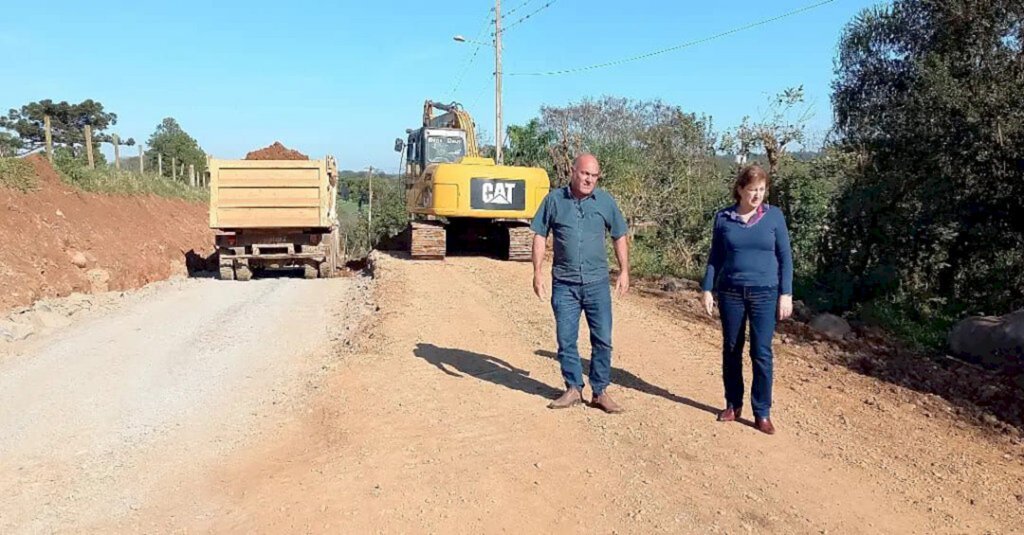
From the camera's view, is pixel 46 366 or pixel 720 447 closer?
pixel 720 447

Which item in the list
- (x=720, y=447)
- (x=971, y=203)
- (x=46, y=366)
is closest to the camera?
(x=720, y=447)

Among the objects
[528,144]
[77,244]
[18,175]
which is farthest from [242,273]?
[528,144]

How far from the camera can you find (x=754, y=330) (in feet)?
16.4

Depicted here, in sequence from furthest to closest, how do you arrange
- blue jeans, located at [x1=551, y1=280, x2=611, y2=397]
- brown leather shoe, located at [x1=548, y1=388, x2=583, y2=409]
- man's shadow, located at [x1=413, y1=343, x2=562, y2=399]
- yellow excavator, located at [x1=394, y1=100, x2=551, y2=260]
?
yellow excavator, located at [x1=394, y1=100, x2=551, y2=260], man's shadow, located at [x1=413, y1=343, x2=562, y2=399], brown leather shoe, located at [x1=548, y1=388, x2=583, y2=409], blue jeans, located at [x1=551, y1=280, x2=611, y2=397]

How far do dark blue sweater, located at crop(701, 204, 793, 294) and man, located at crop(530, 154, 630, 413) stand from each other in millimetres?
734

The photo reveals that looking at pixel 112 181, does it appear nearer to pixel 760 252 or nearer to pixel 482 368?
pixel 482 368

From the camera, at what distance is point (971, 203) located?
11.3 metres

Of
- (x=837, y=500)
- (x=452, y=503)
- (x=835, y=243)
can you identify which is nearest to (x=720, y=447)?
(x=837, y=500)

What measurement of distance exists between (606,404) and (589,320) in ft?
1.91

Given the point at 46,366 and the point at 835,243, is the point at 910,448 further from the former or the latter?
the point at 835,243

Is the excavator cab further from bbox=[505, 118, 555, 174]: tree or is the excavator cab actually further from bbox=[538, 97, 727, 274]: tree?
bbox=[505, 118, 555, 174]: tree

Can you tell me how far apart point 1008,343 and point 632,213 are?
1080cm

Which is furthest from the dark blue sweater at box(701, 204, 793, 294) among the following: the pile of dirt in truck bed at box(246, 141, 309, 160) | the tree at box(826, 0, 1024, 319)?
the pile of dirt in truck bed at box(246, 141, 309, 160)

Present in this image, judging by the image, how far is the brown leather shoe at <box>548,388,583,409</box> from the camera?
545 centimetres
